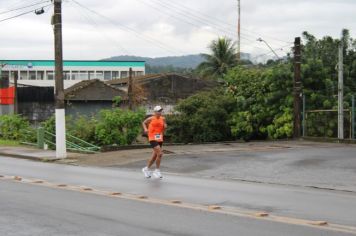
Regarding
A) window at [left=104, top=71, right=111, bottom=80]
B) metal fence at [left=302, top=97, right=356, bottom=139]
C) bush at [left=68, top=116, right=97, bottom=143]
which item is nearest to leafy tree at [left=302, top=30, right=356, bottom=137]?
metal fence at [left=302, top=97, right=356, bottom=139]

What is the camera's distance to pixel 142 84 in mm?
59938

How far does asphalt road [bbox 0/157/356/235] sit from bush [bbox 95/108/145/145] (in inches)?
422

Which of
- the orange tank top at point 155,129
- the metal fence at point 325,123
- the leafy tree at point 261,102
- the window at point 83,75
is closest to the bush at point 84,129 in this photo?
the leafy tree at point 261,102

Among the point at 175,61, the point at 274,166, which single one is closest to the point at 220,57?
the point at 274,166

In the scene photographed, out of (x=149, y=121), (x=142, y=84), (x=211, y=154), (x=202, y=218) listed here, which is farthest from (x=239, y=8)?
(x=202, y=218)

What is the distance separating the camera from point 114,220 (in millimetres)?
9094

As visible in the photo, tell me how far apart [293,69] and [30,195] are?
912 inches

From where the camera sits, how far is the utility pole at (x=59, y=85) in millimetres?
21672

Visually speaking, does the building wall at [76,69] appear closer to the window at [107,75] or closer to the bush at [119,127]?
the window at [107,75]

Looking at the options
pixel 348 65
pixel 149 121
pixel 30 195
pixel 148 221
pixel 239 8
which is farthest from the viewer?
pixel 239 8

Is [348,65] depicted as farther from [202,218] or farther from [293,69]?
[202,218]

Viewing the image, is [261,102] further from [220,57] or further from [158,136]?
[220,57]

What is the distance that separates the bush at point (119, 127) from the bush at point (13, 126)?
7.56 metres

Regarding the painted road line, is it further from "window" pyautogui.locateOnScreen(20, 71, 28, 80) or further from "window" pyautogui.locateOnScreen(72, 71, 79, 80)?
"window" pyautogui.locateOnScreen(20, 71, 28, 80)
